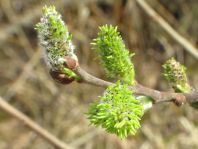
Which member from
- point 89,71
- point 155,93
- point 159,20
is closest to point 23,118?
point 159,20

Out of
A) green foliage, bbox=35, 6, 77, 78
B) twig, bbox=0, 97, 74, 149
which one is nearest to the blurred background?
twig, bbox=0, 97, 74, 149

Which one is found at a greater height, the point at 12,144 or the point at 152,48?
the point at 152,48

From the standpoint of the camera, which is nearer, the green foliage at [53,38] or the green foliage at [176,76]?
the green foliage at [53,38]

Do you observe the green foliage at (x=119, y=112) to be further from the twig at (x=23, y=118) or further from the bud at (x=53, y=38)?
the twig at (x=23, y=118)

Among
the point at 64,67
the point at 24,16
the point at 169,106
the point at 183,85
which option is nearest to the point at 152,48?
the point at 169,106

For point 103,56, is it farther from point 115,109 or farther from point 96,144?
point 96,144

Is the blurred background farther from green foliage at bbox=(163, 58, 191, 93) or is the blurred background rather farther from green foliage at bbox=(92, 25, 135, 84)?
Result: green foliage at bbox=(92, 25, 135, 84)

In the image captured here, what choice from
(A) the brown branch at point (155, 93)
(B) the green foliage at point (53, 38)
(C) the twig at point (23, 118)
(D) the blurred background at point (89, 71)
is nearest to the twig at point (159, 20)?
(C) the twig at point (23, 118)
